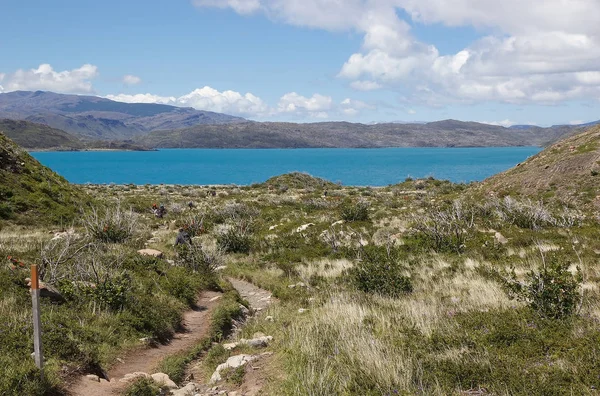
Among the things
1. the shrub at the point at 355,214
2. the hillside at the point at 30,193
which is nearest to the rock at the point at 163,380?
the hillside at the point at 30,193

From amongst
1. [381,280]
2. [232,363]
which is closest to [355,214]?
[381,280]

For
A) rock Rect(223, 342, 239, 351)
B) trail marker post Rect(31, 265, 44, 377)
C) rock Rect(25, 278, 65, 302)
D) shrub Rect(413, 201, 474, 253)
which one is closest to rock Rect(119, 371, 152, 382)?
trail marker post Rect(31, 265, 44, 377)

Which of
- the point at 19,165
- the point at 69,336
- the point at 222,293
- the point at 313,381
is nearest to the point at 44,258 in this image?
the point at 69,336

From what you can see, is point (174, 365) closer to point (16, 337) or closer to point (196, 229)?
point (16, 337)

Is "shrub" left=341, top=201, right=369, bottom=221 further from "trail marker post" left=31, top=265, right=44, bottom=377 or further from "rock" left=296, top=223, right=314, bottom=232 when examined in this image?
"trail marker post" left=31, top=265, right=44, bottom=377

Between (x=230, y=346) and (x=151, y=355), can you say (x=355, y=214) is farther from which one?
(x=151, y=355)

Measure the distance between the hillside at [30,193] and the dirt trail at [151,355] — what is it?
13.2m

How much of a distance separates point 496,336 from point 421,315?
1.71 m

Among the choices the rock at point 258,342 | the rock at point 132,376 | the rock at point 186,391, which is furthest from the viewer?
the rock at point 258,342

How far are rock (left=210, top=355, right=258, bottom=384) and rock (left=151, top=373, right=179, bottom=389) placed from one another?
2.00 ft

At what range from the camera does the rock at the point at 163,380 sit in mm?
7041

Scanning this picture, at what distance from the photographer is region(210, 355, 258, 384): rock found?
7.22m

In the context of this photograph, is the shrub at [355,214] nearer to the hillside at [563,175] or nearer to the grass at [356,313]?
the grass at [356,313]

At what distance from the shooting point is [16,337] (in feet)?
23.3
